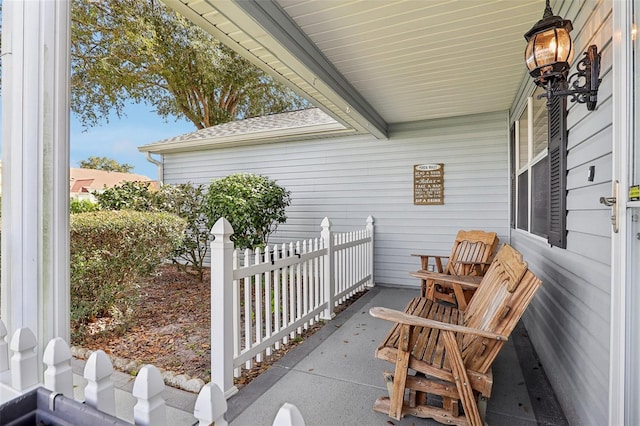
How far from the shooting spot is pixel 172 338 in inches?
135

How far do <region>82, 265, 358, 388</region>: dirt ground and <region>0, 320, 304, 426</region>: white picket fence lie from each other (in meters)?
1.57

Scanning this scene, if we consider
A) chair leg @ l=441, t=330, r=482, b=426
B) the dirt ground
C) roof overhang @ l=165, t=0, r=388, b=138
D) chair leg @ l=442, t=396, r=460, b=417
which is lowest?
the dirt ground

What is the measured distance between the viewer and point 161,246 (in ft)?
13.4

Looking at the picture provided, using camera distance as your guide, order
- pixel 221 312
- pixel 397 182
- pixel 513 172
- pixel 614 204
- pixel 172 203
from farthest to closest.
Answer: pixel 172 203
pixel 397 182
pixel 513 172
pixel 221 312
pixel 614 204

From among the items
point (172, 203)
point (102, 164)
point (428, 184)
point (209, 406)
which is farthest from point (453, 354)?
point (102, 164)

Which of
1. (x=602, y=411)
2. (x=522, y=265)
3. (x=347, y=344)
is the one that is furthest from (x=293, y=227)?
(x=602, y=411)

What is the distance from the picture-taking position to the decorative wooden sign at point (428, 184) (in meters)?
5.12

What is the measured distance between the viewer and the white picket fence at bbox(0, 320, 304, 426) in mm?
759

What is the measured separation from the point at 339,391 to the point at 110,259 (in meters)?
2.82

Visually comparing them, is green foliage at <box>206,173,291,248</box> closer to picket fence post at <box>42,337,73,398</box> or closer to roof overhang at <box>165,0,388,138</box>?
roof overhang at <box>165,0,388,138</box>

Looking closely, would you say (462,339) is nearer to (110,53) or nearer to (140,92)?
(110,53)

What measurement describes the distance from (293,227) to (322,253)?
2.63m

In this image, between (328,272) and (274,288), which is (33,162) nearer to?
(274,288)

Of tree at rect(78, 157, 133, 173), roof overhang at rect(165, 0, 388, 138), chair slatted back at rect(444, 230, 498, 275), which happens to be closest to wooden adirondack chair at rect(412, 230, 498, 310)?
chair slatted back at rect(444, 230, 498, 275)
